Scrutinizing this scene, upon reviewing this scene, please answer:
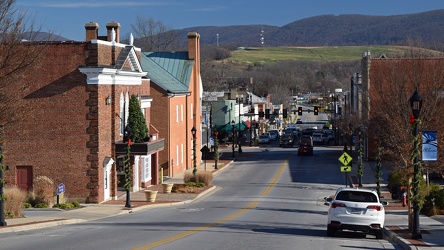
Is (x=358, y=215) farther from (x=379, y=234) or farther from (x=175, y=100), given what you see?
(x=175, y=100)

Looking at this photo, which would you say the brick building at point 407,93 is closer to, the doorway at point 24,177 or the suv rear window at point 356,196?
the suv rear window at point 356,196

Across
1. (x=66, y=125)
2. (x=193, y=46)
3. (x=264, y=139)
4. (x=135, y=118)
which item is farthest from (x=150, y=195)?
(x=264, y=139)

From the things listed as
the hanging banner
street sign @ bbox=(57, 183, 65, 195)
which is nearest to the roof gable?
street sign @ bbox=(57, 183, 65, 195)

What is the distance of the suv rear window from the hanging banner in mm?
2053

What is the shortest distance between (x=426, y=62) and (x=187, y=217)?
92.0 feet

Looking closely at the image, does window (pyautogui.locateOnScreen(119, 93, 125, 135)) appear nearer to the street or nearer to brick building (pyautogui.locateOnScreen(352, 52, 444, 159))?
the street

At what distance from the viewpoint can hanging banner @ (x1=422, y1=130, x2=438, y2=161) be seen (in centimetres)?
2358

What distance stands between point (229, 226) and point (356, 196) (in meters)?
5.32

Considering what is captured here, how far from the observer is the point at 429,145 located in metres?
23.7

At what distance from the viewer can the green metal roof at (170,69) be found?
5991cm

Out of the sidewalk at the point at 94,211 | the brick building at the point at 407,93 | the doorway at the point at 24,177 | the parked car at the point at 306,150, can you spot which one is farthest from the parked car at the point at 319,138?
the doorway at the point at 24,177

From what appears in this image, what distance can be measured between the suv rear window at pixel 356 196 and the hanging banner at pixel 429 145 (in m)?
2.05

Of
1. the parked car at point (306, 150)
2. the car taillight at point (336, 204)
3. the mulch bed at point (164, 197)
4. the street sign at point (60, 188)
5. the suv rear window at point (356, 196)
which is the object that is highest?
the suv rear window at point (356, 196)

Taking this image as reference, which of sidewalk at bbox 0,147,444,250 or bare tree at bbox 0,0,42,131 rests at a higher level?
bare tree at bbox 0,0,42,131
